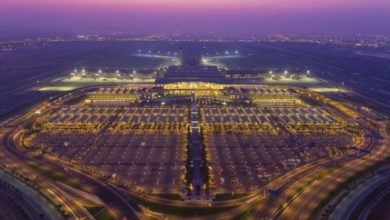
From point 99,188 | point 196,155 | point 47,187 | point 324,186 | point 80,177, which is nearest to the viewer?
point 99,188

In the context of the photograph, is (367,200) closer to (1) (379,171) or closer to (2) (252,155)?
(1) (379,171)

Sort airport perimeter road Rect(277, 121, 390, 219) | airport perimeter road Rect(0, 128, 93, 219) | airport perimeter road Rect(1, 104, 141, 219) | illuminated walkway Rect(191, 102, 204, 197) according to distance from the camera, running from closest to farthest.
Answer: airport perimeter road Rect(277, 121, 390, 219), airport perimeter road Rect(0, 128, 93, 219), airport perimeter road Rect(1, 104, 141, 219), illuminated walkway Rect(191, 102, 204, 197)

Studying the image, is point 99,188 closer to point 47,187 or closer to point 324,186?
point 47,187

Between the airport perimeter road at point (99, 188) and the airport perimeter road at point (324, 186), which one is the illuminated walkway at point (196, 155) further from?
the airport perimeter road at point (324, 186)

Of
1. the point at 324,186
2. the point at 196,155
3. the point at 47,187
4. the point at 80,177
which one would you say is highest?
the point at 196,155

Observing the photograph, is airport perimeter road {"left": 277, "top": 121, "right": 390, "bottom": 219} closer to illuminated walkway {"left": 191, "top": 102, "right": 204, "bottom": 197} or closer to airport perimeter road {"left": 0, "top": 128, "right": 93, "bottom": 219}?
illuminated walkway {"left": 191, "top": 102, "right": 204, "bottom": 197}

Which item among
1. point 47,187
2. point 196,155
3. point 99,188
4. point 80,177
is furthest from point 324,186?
point 47,187

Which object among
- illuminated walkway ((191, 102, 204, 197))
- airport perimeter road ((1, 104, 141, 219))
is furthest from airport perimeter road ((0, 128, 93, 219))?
illuminated walkway ((191, 102, 204, 197))

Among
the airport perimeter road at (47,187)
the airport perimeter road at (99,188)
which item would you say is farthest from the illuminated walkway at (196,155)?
the airport perimeter road at (47,187)

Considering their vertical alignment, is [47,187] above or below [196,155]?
below

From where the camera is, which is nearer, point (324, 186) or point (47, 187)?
point (47, 187)
